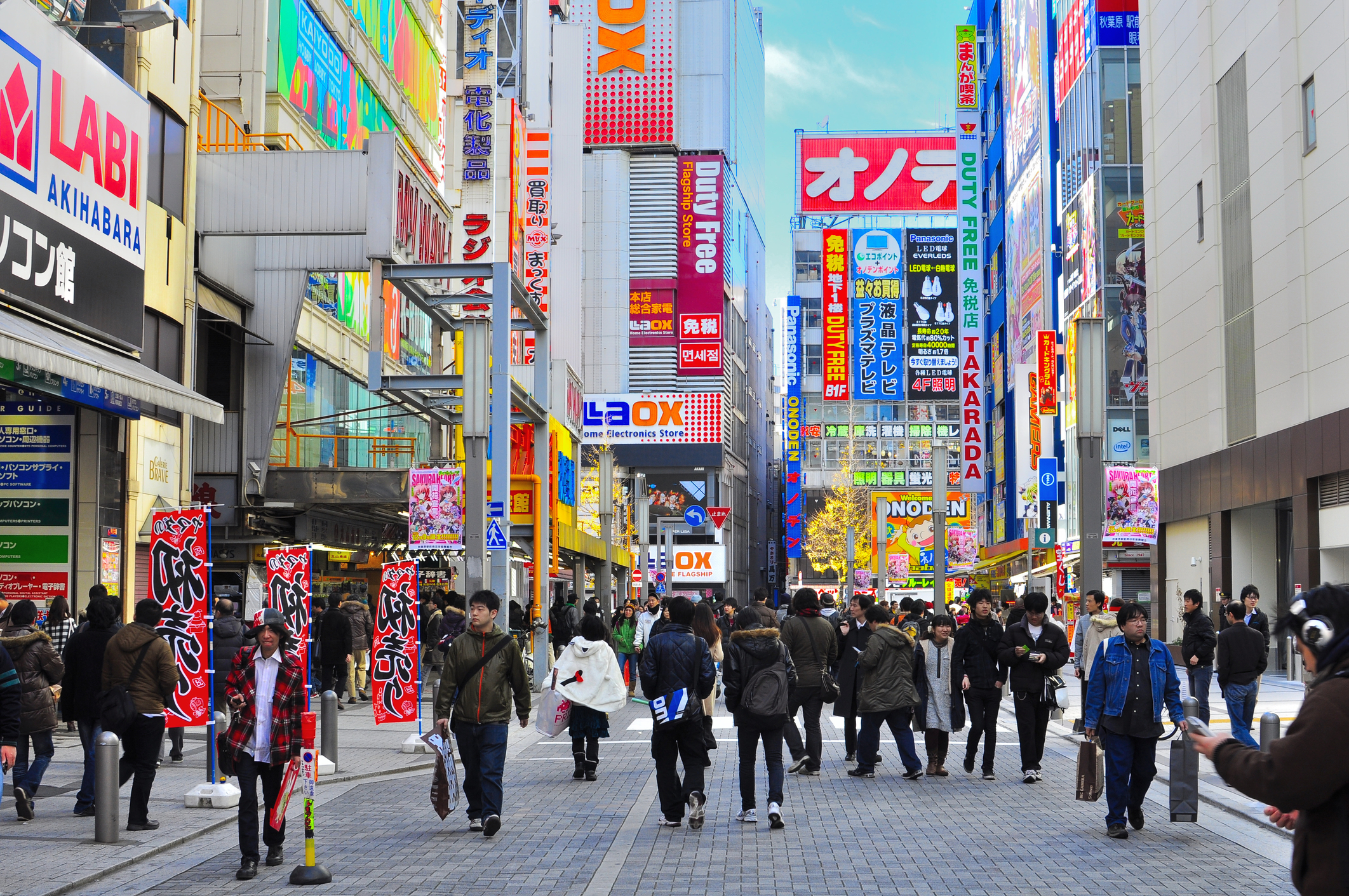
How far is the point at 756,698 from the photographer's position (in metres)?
11.2

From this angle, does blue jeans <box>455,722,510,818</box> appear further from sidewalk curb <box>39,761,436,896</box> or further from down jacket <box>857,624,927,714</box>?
down jacket <box>857,624,927,714</box>

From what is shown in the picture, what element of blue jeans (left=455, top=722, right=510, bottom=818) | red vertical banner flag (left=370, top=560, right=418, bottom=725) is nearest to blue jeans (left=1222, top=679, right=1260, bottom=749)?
blue jeans (left=455, top=722, right=510, bottom=818)

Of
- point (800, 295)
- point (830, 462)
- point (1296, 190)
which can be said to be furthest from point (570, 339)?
point (800, 295)

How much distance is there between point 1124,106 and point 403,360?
24.7 metres

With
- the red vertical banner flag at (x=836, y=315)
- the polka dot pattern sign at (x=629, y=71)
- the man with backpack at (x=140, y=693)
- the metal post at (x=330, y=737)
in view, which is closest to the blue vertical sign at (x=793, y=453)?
the red vertical banner flag at (x=836, y=315)

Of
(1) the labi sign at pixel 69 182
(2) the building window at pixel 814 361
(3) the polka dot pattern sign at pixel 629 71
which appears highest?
(3) the polka dot pattern sign at pixel 629 71

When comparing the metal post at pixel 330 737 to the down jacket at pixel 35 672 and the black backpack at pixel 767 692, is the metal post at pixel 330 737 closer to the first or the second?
the down jacket at pixel 35 672

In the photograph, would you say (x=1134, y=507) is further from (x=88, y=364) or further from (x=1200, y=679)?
(x=88, y=364)

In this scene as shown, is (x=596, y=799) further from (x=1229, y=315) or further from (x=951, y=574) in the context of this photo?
(x=951, y=574)

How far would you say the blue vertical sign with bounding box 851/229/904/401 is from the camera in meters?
86.9

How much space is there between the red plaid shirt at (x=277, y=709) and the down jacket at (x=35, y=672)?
2.69 meters

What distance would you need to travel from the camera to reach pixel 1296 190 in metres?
29.2

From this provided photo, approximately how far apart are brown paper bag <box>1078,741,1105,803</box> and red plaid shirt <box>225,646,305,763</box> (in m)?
5.79

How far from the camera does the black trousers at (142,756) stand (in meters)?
10.8
